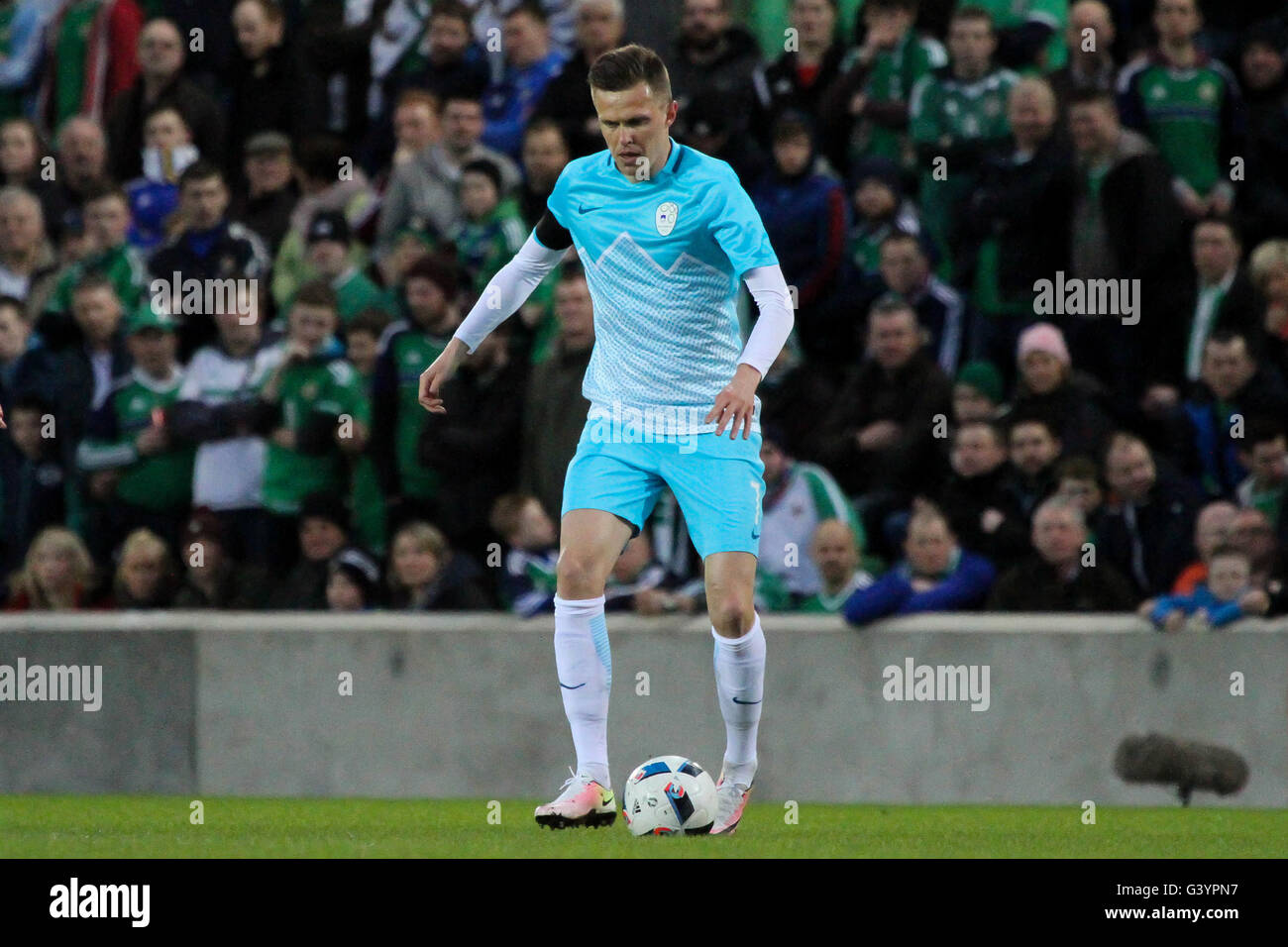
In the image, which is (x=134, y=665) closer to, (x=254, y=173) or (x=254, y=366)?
(x=254, y=366)

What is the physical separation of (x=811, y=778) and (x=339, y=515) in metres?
2.71

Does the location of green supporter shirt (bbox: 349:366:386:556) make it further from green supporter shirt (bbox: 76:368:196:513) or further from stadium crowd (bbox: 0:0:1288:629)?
green supporter shirt (bbox: 76:368:196:513)

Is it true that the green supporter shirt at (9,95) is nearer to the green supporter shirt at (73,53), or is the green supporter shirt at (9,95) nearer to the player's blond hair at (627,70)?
the green supporter shirt at (73,53)

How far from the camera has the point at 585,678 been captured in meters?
8.24

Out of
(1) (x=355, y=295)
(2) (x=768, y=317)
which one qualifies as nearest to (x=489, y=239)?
(1) (x=355, y=295)

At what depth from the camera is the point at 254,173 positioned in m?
13.4

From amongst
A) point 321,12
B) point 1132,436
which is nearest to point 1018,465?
point 1132,436

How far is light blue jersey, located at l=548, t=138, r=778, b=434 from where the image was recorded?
8.15m

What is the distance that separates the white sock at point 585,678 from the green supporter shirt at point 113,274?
18.0ft

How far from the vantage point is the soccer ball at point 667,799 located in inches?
321

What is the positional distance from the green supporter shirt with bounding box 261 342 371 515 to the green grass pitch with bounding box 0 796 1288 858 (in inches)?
65.1

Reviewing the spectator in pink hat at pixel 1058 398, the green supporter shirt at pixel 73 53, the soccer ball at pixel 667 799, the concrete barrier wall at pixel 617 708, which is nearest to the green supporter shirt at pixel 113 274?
the green supporter shirt at pixel 73 53

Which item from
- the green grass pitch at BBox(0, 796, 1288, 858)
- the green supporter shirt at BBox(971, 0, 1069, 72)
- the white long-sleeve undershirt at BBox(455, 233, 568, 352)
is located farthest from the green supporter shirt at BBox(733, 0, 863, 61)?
the white long-sleeve undershirt at BBox(455, 233, 568, 352)

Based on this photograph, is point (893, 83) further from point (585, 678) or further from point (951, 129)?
point (585, 678)
